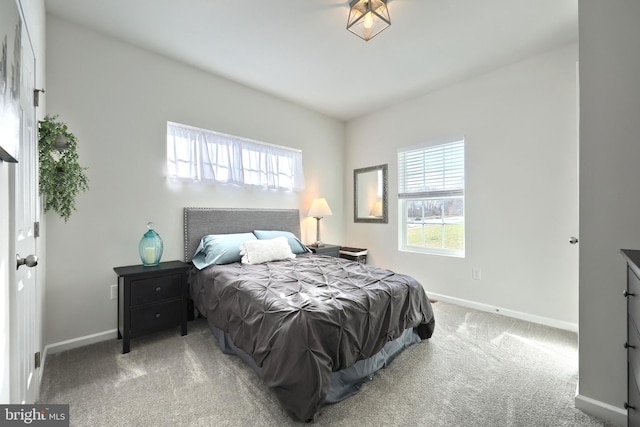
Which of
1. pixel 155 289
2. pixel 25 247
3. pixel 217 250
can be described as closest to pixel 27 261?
pixel 25 247

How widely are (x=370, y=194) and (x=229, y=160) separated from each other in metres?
2.21

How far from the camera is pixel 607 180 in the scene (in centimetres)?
154

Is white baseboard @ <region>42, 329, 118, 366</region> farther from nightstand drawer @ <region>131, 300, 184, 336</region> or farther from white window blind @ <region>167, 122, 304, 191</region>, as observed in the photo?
white window blind @ <region>167, 122, 304, 191</region>

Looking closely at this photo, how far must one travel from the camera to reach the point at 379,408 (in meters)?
1.62

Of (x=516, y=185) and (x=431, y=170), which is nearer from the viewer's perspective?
(x=516, y=185)

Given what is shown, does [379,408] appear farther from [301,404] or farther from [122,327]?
[122,327]

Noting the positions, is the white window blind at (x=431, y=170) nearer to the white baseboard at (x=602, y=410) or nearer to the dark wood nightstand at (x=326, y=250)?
the dark wood nightstand at (x=326, y=250)

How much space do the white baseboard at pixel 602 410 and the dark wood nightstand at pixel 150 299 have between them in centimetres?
295

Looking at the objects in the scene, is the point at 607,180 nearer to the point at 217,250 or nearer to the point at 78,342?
the point at 217,250

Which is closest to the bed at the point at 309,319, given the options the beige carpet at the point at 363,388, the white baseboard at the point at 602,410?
the beige carpet at the point at 363,388

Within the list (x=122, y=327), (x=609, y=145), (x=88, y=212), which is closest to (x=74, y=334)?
(x=122, y=327)

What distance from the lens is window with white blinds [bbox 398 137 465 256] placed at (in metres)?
3.45

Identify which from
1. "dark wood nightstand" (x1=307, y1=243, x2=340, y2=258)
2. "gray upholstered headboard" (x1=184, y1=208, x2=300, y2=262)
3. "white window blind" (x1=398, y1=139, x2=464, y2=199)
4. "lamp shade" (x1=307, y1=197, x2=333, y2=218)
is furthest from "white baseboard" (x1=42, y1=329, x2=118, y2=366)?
"white window blind" (x1=398, y1=139, x2=464, y2=199)

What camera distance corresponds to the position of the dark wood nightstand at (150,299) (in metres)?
2.28
